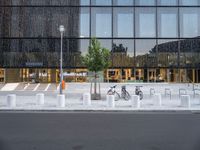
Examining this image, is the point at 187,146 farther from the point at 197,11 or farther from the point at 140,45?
the point at 197,11

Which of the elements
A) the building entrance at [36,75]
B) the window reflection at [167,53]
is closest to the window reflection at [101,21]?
the window reflection at [167,53]

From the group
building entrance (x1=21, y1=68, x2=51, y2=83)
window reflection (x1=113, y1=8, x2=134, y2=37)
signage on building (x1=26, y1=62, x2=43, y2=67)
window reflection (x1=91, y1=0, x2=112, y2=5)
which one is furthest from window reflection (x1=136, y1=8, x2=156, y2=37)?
signage on building (x1=26, y1=62, x2=43, y2=67)

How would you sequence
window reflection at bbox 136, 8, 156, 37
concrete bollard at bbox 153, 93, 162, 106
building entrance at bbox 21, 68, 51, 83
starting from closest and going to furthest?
1. concrete bollard at bbox 153, 93, 162, 106
2. window reflection at bbox 136, 8, 156, 37
3. building entrance at bbox 21, 68, 51, 83

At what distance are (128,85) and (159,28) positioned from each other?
11.4 m

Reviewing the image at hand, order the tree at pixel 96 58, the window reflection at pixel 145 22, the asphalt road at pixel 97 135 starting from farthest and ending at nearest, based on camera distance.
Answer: the window reflection at pixel 145 22 < the tree at pixel 96 58 < the asphalt road at pixel 97 135

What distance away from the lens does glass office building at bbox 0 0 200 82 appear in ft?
140

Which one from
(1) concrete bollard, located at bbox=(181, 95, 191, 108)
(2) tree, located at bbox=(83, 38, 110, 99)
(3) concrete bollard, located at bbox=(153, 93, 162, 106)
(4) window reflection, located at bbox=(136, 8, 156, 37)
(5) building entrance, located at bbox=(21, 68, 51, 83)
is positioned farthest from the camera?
(5) building entrance, located at bbox=(21, 68, 51, 83)

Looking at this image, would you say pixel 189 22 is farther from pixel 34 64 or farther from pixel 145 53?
pixel 34 64

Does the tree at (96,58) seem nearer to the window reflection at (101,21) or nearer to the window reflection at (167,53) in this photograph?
the window reflection at (101,21)

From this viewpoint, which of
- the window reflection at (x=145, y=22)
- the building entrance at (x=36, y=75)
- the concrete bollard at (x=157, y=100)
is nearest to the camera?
the concrete bollard at (x=157, y=100)

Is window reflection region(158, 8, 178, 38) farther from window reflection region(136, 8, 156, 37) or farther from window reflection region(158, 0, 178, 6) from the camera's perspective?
window reflection region(136, 8, 156, 37)

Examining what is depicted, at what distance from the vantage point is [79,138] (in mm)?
8852

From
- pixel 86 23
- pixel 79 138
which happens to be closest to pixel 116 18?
pixel 86 23

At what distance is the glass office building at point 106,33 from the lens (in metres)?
42.6
